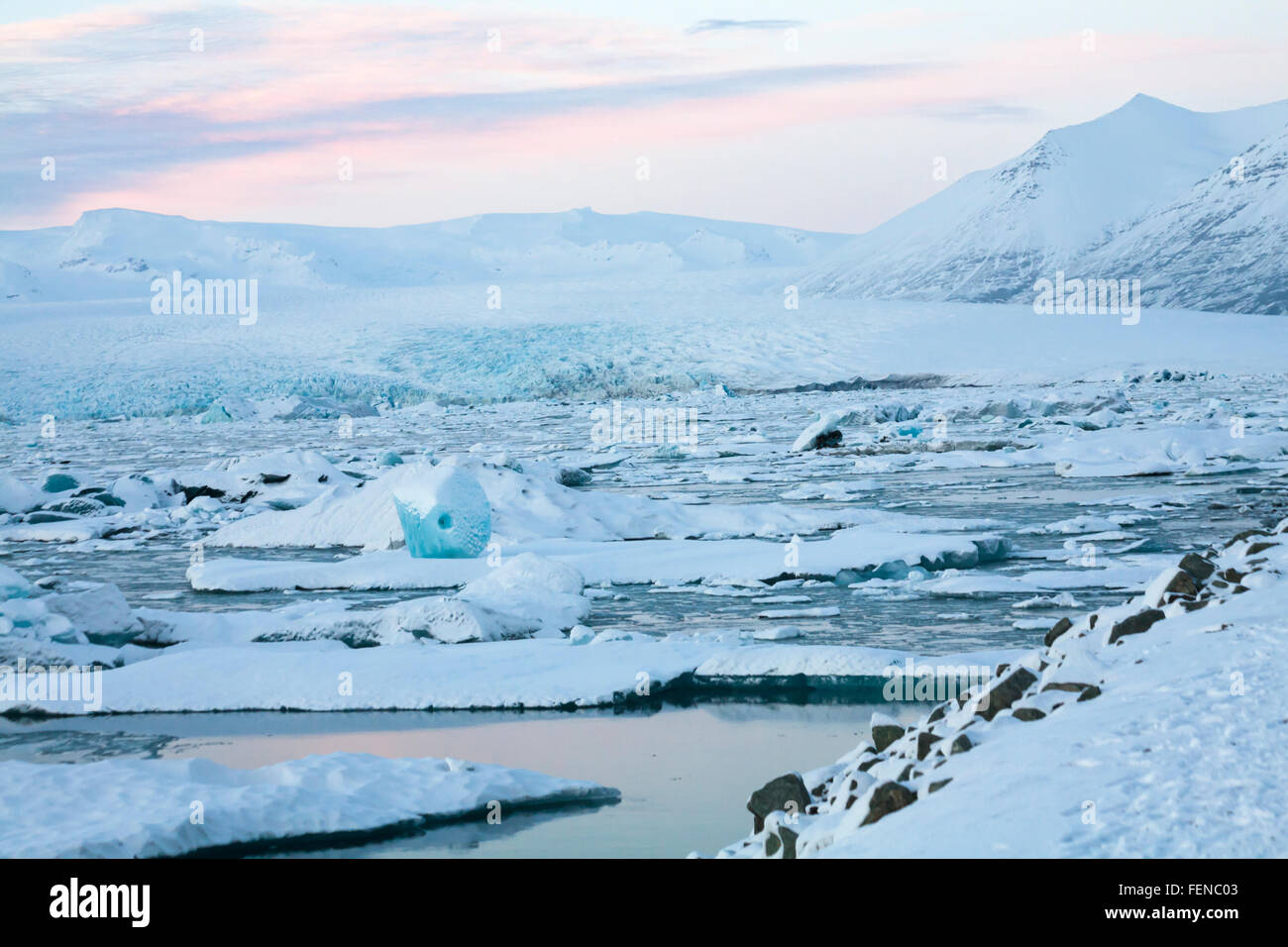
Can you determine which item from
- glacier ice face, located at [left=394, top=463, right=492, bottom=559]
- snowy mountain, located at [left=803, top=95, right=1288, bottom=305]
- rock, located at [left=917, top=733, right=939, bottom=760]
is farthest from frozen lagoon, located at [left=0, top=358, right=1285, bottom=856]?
snowy mountain, located at [left=803, top=95, right=1288, bottom=305]

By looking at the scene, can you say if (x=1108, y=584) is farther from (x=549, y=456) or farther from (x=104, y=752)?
(x=549, y=456)

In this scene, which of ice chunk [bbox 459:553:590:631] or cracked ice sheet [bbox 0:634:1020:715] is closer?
Result: cracked ice sheet [bbox 0:634:1020:715]

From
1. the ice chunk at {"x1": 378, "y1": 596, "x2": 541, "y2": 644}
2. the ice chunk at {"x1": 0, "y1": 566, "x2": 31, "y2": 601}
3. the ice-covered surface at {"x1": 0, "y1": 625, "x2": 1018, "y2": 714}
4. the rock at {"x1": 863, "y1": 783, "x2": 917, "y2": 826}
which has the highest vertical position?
the rock at {"x1": 863, "y1": 783, "x2": 917, "y2": 826}

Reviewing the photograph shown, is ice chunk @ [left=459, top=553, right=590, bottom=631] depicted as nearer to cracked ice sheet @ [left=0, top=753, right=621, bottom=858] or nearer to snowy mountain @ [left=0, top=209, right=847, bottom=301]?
cracked ice sheet @ [left=0, top=753, right=621, bottom=858]

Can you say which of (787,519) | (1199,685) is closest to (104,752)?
(1199,685)

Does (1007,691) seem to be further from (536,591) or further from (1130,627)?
(536,591)

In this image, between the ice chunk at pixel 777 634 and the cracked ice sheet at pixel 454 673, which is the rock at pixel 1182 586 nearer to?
the cracked ice sheet at pixel 454 673

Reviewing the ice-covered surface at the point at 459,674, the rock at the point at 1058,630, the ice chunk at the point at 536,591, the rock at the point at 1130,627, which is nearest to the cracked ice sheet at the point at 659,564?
the ice chunk at the point at 536,591
